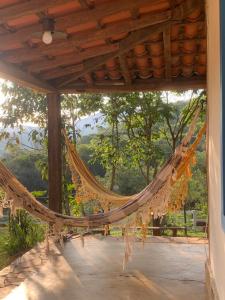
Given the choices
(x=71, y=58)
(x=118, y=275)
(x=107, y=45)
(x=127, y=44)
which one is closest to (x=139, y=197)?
(x=118, y=275)

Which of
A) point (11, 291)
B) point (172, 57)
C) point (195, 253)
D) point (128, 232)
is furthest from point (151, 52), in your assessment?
point (11, 291)

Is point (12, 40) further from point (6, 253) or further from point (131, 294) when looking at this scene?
point (6, 253)

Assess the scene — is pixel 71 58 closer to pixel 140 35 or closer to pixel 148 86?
pixel 140 35

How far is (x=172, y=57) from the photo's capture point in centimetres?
347

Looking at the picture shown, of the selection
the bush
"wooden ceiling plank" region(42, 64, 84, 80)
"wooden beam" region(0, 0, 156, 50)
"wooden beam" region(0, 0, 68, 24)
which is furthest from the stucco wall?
the bush

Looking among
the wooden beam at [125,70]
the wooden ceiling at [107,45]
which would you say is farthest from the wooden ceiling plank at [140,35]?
the wooden beam at [125,70]

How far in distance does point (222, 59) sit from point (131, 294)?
6.25 feet

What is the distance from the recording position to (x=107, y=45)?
3.14 m

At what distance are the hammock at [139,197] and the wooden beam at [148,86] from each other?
1.31 metres

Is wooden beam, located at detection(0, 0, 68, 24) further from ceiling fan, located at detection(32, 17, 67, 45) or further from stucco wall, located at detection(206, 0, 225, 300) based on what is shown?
stucco wall, located at detection(206, 0, 225, 300)

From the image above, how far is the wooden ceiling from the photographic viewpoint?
243cm

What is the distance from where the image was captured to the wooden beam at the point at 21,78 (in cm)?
302

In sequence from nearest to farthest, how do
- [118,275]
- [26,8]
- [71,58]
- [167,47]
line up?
[26,8]
[167,47]
[118,275]
[71,58]

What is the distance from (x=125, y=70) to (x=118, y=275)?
1624mm
